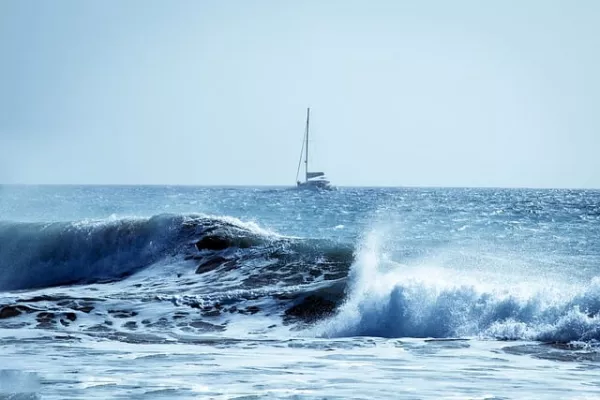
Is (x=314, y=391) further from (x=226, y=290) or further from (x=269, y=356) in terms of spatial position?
(x=226, y=290)

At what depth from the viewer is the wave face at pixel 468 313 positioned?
1202 cm

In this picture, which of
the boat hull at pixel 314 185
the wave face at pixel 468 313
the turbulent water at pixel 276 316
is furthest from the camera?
the boat hull at pixel 314 185

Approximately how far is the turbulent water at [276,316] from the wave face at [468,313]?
30 mm

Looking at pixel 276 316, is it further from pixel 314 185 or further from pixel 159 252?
pixel 314 185

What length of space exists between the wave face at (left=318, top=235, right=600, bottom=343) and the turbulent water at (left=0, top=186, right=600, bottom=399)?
0.03 metres

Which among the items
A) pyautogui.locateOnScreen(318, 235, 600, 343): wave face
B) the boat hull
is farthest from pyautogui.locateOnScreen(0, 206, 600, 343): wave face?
the boat hull

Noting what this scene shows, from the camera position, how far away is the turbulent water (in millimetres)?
8547

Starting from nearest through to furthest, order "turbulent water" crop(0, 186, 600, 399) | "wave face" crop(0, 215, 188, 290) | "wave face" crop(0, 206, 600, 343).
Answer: "turbulent water" crop(0, 186, 600, 399) → "wave face" crop(0, 206, 600, 343) → "wave face" crop(0, 215, 188, 290)

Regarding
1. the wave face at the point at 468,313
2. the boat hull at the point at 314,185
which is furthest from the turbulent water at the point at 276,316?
the boat hull at the point at 314,185

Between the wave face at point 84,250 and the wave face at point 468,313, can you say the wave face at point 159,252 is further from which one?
the wave face at point 468,313

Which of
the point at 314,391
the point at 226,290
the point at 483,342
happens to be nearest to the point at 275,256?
the point at 226,290

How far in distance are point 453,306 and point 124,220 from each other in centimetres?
1360

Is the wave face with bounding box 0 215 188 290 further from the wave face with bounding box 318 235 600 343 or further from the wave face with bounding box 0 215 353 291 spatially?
the wave face with bounding box 318 235 600 343

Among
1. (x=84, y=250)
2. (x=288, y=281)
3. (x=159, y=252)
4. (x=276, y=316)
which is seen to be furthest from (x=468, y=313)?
(x=84, y=250)
